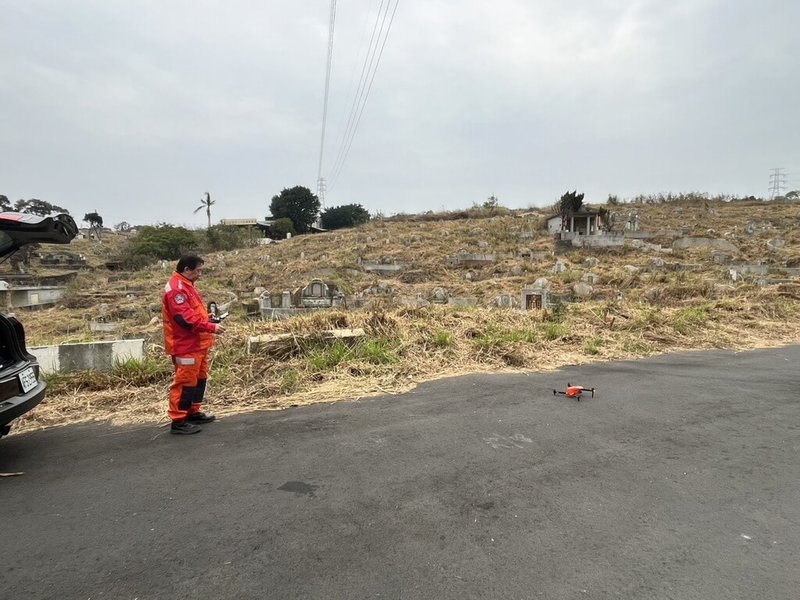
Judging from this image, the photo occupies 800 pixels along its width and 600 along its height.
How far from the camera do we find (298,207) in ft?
184

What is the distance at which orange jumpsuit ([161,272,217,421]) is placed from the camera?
3.56m

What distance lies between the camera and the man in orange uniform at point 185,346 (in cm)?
355

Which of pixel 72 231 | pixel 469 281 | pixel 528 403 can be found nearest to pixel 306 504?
pixel 528 403

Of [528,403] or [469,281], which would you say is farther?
[469,281]

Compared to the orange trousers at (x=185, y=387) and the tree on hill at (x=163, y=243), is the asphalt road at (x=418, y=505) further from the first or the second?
the tree on hill at (x=163, y=243)

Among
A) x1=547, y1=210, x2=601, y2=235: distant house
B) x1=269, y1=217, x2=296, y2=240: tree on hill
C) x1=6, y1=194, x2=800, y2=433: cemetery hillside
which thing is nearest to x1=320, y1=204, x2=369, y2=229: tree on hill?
x1=269, y1=217, x2=296, y2=240: tree on hill

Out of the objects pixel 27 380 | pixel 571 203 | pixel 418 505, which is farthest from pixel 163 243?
pixel 418 505

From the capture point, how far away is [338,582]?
1830 millimetres

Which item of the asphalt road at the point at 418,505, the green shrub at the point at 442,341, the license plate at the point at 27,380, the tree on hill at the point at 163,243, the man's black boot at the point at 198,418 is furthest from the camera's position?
the tree on hill at the point at 163,243

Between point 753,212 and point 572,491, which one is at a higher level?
point 753,212

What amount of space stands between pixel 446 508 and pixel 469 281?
46.1 feet

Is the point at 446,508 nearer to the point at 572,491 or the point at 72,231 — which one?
the point at 572,491

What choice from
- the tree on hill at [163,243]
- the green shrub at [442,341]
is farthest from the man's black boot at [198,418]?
the tree on hill at [163,243]

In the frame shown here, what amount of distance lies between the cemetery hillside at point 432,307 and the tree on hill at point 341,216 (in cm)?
2989
